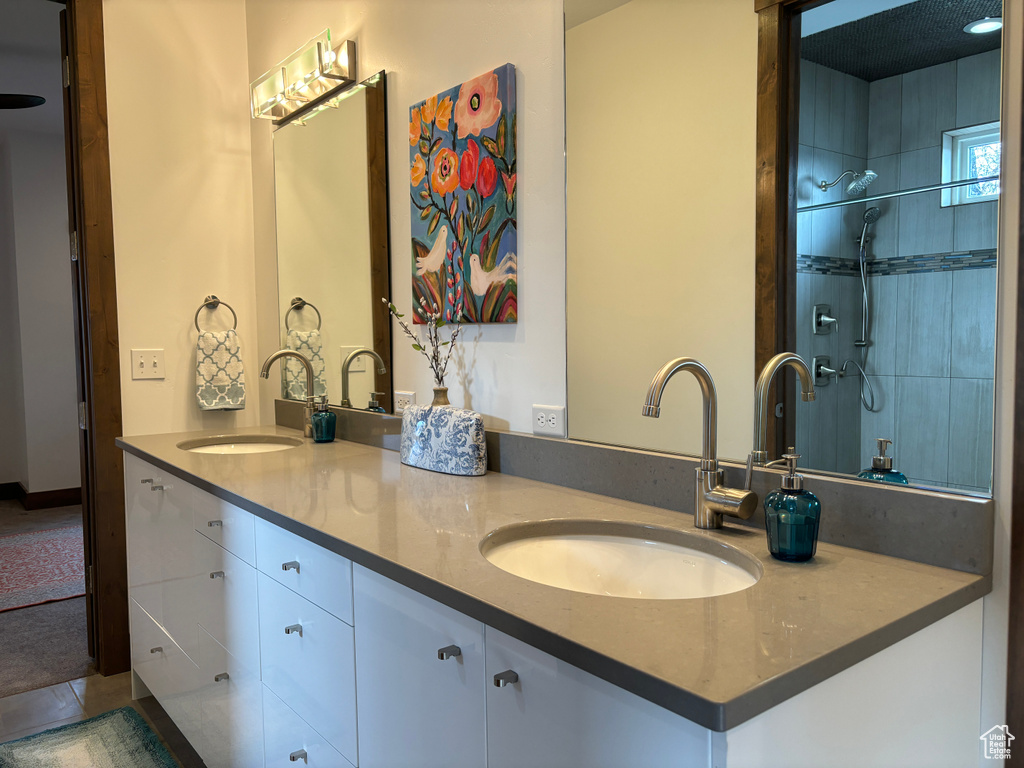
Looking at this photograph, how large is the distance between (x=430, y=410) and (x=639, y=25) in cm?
98

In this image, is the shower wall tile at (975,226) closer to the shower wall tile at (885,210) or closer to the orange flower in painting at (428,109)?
the shower wall tile at (885,210)

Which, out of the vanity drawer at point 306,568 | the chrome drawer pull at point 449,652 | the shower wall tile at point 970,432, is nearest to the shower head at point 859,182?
the shower wall tile at point 970,432

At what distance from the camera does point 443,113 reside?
6.59ft

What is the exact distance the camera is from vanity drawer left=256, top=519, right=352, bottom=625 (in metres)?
1.30

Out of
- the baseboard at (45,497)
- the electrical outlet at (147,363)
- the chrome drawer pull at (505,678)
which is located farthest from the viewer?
the baseboard at (45,497)

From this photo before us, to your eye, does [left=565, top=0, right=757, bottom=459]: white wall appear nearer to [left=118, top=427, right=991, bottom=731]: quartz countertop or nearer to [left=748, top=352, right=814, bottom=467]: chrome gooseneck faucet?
[left=748, top=352, right=814, bottom=467]: chrome gooseneck faucet

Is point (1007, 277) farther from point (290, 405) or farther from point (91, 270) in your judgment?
point (91, 270)

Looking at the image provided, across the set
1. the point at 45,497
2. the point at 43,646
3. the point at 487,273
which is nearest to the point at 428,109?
the point at 487,273

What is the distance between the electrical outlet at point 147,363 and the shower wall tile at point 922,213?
251 cm

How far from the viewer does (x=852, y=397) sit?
1178 mm

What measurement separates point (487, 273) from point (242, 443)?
1219 mm

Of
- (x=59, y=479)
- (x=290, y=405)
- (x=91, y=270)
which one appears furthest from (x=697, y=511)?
(x=59, y=479)

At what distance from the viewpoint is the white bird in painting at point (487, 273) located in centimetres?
184

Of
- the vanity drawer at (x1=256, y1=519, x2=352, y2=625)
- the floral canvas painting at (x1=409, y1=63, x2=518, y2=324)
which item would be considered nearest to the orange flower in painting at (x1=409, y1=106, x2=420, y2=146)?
the floral canvas painting at (x1=409, y1=63, x2=518, y2=324)
